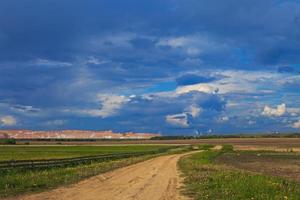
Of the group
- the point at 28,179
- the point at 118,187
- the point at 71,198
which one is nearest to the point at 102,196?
the point at 71,198

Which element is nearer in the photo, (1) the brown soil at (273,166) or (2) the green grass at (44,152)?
(1) the brown soil at (273,166)

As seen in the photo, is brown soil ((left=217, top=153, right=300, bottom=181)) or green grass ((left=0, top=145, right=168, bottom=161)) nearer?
brown soil ((left=217, top=153, right=300, bottom=181))

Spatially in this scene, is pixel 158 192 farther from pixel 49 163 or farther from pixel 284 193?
pixel 49 163

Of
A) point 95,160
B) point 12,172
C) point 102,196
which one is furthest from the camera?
point 95,160

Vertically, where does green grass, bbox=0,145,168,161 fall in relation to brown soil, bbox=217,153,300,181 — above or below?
above

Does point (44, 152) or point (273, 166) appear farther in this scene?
point (44, 152)

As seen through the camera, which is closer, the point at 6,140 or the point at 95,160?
the point at 95,160

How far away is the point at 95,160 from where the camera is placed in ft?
205

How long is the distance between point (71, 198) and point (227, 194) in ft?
22.0

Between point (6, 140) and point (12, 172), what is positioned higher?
point (6, 140)

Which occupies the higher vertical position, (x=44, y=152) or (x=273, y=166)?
(x=44, y=152)

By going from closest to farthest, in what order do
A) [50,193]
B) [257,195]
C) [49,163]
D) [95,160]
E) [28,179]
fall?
1. [257,195]
2. [50,193]
3. [28,179]
4. [49,163]
5. [95,160]

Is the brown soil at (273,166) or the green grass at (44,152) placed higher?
the green grass at (44,152)

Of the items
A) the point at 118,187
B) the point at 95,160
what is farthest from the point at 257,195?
the point at 95,160
